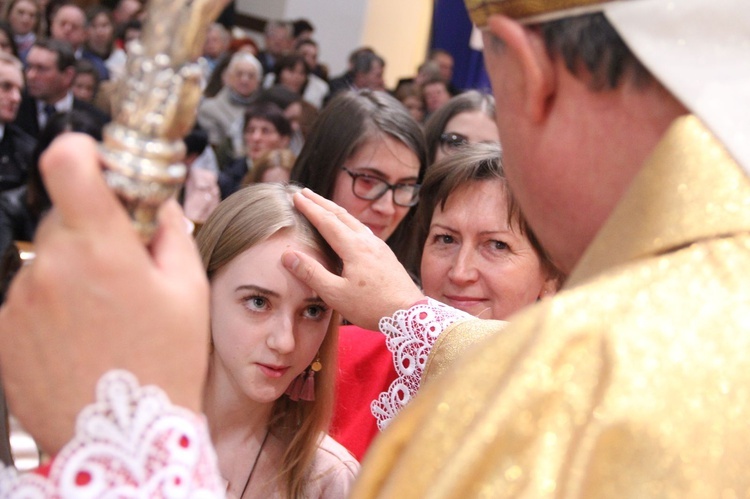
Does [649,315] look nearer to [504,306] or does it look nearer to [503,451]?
[503,451]

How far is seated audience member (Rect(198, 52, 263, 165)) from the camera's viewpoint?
21.3 feet

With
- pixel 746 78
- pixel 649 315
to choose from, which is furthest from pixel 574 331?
pixel 746 78

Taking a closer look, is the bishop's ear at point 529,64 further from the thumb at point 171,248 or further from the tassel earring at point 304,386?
the tassel earring at point 304,386

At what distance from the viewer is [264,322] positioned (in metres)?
1.75

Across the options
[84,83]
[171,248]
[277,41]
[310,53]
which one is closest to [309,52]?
[310,53]

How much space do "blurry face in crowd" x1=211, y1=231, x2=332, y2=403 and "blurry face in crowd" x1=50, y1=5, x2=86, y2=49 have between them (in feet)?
16.2

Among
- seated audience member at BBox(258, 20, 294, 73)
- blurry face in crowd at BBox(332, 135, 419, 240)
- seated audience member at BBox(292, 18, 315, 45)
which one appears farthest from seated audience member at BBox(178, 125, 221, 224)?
seated audience member at BBox(292, 18, 315, 45)

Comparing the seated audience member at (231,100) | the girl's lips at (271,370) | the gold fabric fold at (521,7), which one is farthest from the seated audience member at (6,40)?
the gold fabric fold at (521,7)

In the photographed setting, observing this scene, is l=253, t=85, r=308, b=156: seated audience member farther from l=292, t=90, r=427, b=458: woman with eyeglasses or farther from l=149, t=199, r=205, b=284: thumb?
l=149, t=199, r=205, b=284: thumb

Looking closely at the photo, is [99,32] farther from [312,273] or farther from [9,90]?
[312,273]

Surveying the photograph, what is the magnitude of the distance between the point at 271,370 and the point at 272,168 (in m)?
2.25

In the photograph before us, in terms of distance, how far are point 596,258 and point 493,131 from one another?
249 cm

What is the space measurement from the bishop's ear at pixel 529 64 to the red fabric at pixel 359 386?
1265 mm

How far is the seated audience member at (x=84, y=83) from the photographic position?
5.63 m
